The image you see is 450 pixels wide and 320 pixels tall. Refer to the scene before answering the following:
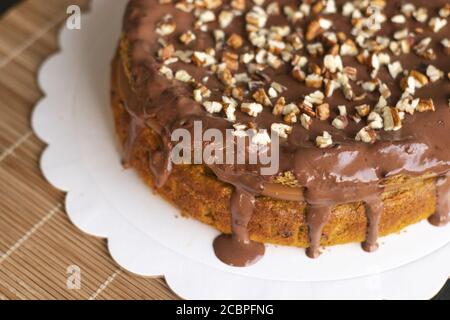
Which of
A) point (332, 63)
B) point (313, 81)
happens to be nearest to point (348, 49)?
point (332, 63)

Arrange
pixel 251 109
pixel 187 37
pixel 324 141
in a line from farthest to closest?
1. pixel 187 37
2. pixel 251 109
3. pixel 324 141

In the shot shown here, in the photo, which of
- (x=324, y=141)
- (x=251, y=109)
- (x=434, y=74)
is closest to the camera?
(x=324, y=141)

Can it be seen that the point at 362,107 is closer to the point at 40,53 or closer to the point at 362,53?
the point at 362,53

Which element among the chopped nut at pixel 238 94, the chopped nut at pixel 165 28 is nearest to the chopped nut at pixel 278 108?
the chopped nut at pixel 238 94

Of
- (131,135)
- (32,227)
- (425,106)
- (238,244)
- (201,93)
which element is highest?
(425,106)

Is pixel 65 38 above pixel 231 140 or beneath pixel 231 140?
beneath

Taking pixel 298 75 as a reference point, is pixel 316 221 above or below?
below

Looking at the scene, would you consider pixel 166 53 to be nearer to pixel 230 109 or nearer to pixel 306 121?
pixel 230 109

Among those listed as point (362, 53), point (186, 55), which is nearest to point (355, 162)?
point (362, 53)
